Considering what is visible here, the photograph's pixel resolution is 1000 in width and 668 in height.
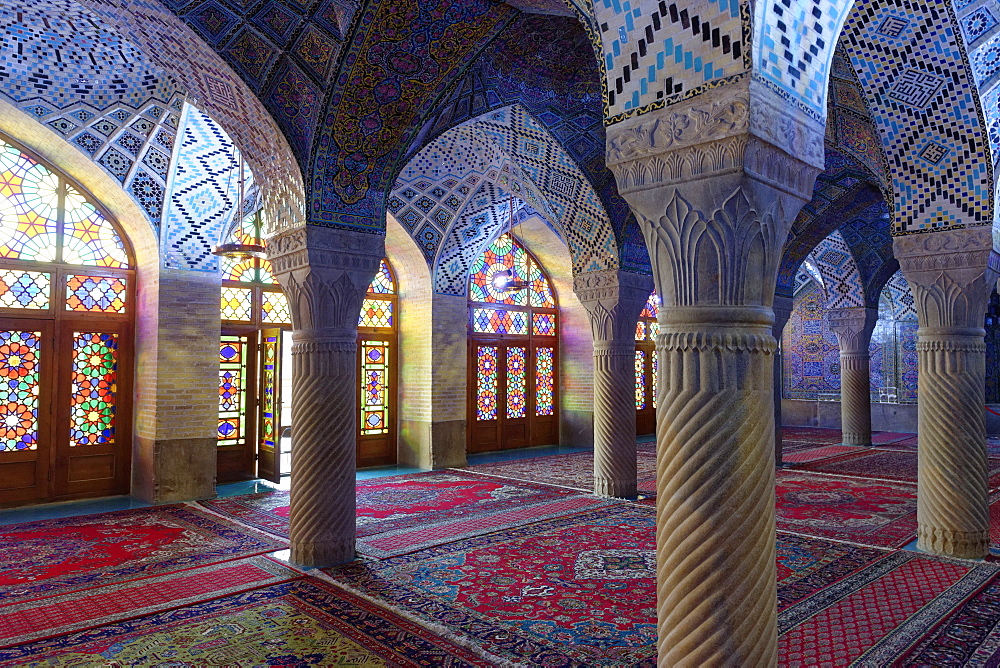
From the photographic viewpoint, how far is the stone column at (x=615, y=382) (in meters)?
7.48

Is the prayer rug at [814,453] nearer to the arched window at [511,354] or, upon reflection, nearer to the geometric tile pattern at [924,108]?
the arched window at [511,354]

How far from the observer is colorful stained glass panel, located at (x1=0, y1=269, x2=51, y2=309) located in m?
7.23

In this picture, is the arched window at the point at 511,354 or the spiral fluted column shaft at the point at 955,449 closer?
the spiral fluted column shaft at the point at 955,449

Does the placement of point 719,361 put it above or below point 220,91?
below

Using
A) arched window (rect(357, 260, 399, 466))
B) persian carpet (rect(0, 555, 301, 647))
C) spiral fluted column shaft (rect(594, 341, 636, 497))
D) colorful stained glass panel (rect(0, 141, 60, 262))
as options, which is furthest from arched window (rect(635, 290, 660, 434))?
colorful stained glass panel (rect(0, 141, 60, 262))

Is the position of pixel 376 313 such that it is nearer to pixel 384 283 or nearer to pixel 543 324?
pixel 384 283

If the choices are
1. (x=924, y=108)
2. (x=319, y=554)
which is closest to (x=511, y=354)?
(x=319, y=554)

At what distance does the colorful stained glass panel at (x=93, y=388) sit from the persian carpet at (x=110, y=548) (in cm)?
125

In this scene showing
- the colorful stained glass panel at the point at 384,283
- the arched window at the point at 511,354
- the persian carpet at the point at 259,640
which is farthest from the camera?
the arched window at the point at 511,354

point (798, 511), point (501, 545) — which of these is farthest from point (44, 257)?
point (798, 511)

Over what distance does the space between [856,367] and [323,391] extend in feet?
35.4

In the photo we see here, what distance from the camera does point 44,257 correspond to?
7.47m

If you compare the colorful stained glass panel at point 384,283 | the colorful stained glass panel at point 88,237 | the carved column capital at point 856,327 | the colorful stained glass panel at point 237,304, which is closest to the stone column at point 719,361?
Answer: the colorful stained glass panel at point 88,237

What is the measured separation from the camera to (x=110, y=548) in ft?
18.4
